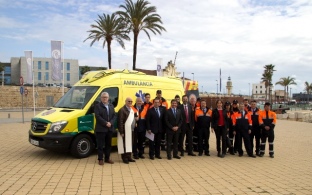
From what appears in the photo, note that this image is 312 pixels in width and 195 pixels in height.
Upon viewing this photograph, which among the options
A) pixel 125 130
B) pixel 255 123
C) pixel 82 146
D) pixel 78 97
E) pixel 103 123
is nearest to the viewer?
pixel 103 123

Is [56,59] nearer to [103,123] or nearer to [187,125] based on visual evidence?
[187,125]

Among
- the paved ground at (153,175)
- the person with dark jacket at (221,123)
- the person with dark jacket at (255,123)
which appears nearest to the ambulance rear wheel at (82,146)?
the paved ground at (153,175)

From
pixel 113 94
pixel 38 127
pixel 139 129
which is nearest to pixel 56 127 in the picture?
pixel 38 127

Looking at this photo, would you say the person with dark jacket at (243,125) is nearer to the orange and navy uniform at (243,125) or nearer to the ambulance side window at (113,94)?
the orange and navy uniform at (243,125)

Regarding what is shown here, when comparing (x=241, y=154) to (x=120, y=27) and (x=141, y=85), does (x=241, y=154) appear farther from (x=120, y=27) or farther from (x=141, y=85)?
(x=120, y=27)

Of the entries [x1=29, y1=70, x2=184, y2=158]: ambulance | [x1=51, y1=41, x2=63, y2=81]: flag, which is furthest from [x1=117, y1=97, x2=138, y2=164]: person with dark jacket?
[x1=51, y1=41, x2=63, y2=81]: flag

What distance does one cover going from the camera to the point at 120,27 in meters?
31.1

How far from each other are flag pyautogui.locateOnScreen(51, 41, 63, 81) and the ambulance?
1117cm

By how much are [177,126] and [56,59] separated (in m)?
13.9

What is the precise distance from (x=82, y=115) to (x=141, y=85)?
8.40 feet

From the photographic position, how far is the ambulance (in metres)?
8.05

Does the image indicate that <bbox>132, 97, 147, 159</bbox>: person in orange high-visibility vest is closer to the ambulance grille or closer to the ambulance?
the ambulance

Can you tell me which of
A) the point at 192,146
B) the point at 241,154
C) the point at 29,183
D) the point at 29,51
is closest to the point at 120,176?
the point at 29,183

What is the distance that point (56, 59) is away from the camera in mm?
20156
